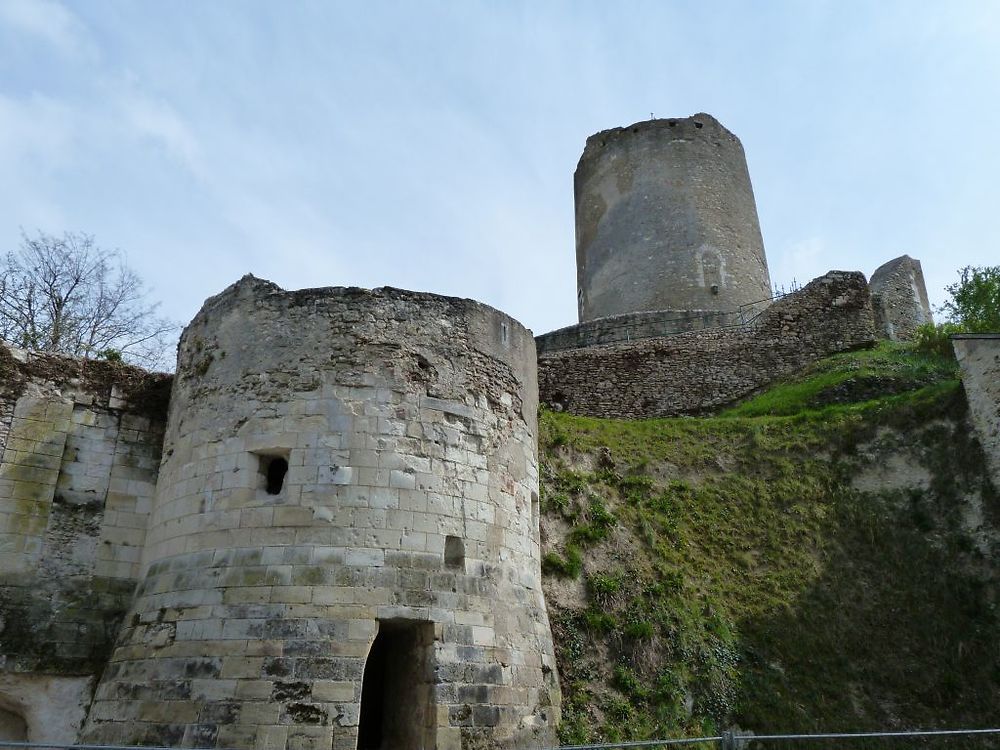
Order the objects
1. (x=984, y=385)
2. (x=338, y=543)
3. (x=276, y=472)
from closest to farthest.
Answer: (x=338, y=543) → (x=276, y=472) → (x=984, y=385)

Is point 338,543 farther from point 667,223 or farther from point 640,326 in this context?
point 667,223

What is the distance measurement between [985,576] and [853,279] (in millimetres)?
10458

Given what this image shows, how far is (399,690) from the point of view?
8.47 metres

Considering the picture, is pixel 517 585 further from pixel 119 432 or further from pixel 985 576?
pixel 985 576

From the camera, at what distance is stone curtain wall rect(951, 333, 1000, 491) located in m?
12.9

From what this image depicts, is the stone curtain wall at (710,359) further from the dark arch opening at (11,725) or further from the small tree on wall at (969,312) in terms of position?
the dark arch opening at (11,725)

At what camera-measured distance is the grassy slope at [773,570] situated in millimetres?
9891

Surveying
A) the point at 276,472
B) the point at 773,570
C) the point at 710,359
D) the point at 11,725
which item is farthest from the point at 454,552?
the point at 710,359

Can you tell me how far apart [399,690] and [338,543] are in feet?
6.03

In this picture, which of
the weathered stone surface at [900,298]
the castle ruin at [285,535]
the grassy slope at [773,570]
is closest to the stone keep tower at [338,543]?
the castle ruin at [285,535]

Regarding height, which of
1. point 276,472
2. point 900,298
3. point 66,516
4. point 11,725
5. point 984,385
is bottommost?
point 11,725

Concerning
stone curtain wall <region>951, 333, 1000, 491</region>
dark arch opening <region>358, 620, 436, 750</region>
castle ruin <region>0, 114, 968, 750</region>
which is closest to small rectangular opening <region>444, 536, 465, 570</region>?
castle ruin <region>0, 114, 968, 750</region>

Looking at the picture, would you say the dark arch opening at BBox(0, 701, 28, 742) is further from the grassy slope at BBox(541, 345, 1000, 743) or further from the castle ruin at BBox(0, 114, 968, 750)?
the grassy slope at BBox(541, 345, 1000, 743)

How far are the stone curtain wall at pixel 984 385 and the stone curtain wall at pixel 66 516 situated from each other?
1316 cm
